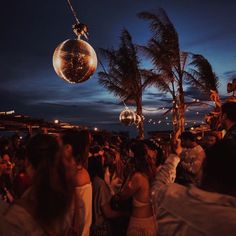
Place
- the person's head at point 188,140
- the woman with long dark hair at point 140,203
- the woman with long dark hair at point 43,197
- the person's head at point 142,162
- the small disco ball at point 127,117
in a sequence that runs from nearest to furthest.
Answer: the woman with long dark hair at point 43,197 → the woman with long dark hair at point 140,203 → the person's head at point 142,162 → the person's head at point 188,140 → the small disco ball at point 127,117

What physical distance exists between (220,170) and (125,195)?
10.0 ft

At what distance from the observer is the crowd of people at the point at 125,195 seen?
1.99 metres

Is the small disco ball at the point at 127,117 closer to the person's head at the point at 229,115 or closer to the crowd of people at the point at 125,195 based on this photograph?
the crowd of people at the point at 125,195

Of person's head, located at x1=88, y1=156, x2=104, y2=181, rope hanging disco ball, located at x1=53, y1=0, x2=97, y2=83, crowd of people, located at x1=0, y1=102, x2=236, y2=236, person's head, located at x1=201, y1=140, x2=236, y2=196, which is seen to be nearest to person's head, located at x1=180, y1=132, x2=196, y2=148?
crowd of people, located at x1=0, y1=102, x2=236, y2=236

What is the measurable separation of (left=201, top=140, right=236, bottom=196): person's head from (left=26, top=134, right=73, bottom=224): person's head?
3.70 ft

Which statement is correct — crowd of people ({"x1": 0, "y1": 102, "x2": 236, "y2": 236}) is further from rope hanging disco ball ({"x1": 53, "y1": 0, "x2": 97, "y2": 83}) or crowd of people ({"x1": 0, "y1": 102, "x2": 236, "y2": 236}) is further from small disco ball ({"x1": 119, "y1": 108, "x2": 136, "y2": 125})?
small disco ball ({"x1": 119, "y1": 108, "x2": 136, "y2": 125})

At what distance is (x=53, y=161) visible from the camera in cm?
292

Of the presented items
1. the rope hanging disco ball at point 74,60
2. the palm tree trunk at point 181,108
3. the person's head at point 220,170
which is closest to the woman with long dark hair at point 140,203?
the rope hanging disco ball at point 74,60

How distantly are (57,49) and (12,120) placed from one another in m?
8.02

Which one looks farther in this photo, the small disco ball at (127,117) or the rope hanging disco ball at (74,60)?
the small disco ball at (127,117)

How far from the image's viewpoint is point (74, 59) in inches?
228

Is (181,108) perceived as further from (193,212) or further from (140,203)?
(193,212)

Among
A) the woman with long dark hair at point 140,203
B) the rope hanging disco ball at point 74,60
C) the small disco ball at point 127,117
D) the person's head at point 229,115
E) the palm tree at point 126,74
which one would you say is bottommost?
the woman with long dark hair at point 140,203

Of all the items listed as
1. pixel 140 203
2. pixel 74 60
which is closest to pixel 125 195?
pixel 140 203
